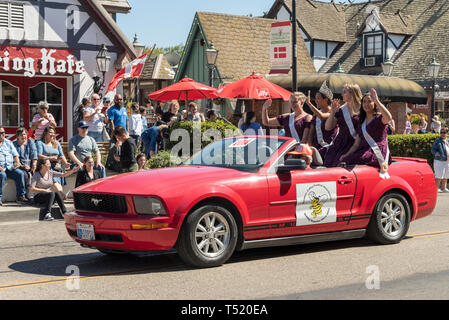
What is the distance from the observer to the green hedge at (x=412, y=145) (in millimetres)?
20906

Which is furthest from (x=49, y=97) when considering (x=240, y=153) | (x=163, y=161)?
(x=240, y=153)

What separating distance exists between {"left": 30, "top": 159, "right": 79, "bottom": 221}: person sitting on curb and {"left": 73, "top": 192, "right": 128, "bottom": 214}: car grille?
481 cm

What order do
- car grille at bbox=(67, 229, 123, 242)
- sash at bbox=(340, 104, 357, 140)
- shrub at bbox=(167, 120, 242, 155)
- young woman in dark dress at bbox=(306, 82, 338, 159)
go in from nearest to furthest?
1. car grille at bbox=(67, 229, 123, 242)
2. sash at bbox=(340, 104, 357, 140)
3. young woman in dark dress at bbox=(306, 82, 338, 159)
4. shrub at bbox=(167, 120, 242, 155)

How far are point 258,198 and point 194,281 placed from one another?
1.42m

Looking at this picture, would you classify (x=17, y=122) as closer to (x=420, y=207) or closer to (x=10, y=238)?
(x=10, y=238)

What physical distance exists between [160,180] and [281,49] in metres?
15.5

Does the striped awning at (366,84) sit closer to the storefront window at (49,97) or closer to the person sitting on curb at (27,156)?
the storefront window at (49,97)

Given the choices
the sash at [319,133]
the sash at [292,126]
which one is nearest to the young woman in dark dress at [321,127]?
the sash at [319,133]

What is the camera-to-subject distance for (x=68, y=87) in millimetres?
22000

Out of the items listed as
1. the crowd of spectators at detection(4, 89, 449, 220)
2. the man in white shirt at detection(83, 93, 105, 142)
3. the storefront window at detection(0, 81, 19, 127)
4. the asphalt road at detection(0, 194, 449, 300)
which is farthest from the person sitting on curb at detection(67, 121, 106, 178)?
the storefront window at detection(0, 81, 19, 127)

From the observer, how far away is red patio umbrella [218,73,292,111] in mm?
18359

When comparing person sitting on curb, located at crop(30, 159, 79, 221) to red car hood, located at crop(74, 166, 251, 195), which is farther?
person sitting on curb, located at crop(30, 159, 79, 221)

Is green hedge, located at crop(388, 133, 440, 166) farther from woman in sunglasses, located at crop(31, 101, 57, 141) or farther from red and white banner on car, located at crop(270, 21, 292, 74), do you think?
woman in sunglasses, located at crop(31, 101, 57, 141)

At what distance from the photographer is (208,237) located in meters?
7.34
